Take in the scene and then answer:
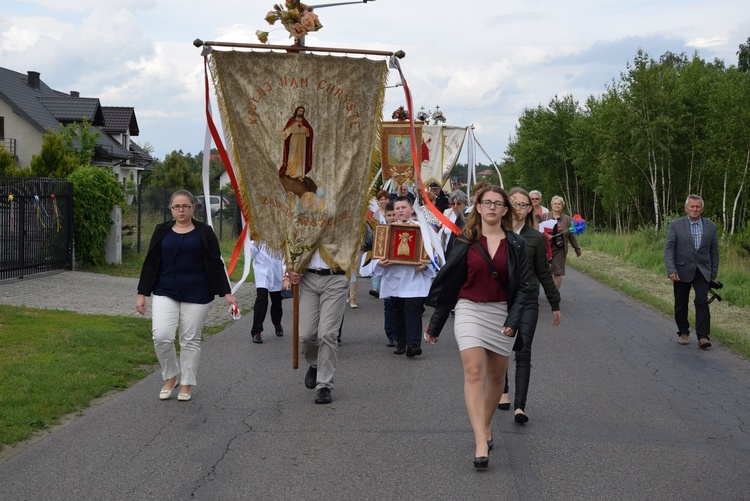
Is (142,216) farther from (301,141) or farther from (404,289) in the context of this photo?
(301,141)

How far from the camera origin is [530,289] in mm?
7074

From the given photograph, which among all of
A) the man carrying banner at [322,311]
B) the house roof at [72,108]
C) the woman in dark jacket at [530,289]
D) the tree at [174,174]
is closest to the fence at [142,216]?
the man carrying banner at [322,311]

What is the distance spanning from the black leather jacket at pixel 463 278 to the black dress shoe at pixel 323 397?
1956mm

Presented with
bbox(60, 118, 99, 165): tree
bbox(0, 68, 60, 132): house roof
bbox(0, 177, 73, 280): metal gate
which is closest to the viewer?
bbox(0, 177, 73, 280): metal gate

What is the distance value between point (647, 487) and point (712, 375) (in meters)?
4.41

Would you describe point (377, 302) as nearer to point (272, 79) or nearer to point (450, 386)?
point (450, 386)

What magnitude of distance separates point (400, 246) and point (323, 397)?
3.21 meters

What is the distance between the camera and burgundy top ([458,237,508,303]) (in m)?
6.09

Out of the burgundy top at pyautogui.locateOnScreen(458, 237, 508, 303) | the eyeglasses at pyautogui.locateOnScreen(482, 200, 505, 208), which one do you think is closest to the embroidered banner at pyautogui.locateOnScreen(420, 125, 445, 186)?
the eyeglasses at pyautogui.locateOnScreen(482, 200, 505, 208)

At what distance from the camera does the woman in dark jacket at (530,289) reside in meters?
7.09

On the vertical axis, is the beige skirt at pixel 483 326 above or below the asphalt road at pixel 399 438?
above

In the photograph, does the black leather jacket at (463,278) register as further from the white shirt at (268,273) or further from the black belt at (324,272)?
the white shirt at (268,273)

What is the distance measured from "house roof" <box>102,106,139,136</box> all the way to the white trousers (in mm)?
55107

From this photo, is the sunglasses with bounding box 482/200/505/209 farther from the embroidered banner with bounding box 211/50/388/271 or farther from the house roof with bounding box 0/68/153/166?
the house roof with bounding box 0/68/153/166
